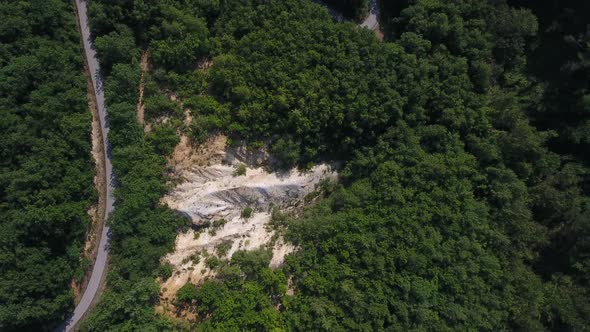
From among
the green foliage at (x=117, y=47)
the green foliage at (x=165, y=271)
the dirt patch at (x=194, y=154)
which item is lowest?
the green foliage at (x=165, y=271)

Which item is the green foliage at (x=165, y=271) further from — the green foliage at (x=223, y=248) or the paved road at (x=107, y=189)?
the paved road at (x=107, y=189)

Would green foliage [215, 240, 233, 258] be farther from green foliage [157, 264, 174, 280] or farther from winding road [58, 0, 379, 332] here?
winding road [58, 0, 379, 332]

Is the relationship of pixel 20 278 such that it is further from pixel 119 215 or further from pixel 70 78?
pixel 70 78

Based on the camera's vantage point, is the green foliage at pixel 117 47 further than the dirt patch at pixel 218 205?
No

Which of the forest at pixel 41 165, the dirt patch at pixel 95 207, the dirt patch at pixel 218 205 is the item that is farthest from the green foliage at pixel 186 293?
the forest at pixel 41 165

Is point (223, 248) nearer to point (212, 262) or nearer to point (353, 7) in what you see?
point (212, 262)

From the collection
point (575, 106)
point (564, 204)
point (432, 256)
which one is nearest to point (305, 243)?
point (432, 256)
